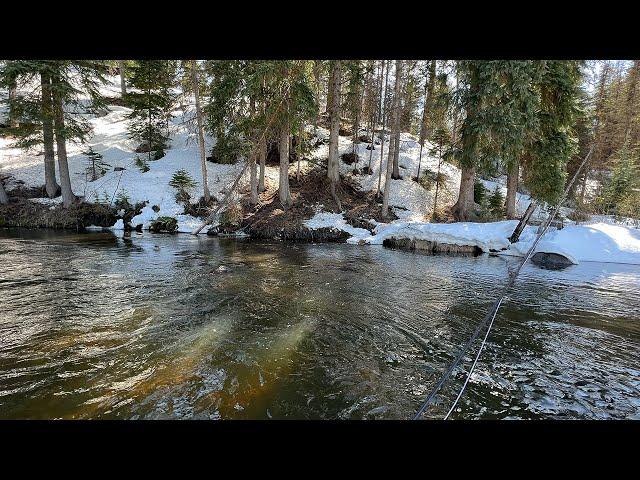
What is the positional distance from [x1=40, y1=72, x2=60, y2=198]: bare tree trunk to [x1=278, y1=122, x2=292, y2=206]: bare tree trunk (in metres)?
12.6

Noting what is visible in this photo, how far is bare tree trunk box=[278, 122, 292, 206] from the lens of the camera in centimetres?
2122

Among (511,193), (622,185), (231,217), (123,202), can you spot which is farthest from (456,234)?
(123,202)

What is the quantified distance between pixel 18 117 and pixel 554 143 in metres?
29.1

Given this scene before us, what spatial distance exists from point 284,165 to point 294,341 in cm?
1565

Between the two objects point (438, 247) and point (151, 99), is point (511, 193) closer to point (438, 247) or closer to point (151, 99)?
point (438, 247)

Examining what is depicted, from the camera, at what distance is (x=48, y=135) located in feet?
68.7

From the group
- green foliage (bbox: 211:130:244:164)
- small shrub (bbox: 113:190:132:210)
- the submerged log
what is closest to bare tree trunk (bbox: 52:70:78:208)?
small shrub (bbox: 113:190:132:210)

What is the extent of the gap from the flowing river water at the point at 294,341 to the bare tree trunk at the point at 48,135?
1068 cm

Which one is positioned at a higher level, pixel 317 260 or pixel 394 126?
pixel 394 126

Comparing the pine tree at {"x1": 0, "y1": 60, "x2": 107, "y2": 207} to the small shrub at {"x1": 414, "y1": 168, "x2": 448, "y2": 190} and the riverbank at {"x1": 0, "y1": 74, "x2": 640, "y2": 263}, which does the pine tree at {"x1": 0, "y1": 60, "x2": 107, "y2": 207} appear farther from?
the small shrub at {"x1": 414, "y1": 168, "x2": 448, "y2": 190}

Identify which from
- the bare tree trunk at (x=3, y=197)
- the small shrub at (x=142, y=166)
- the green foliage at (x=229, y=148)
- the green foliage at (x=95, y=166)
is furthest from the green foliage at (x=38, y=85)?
the green foliage at (x=229, y=148)
